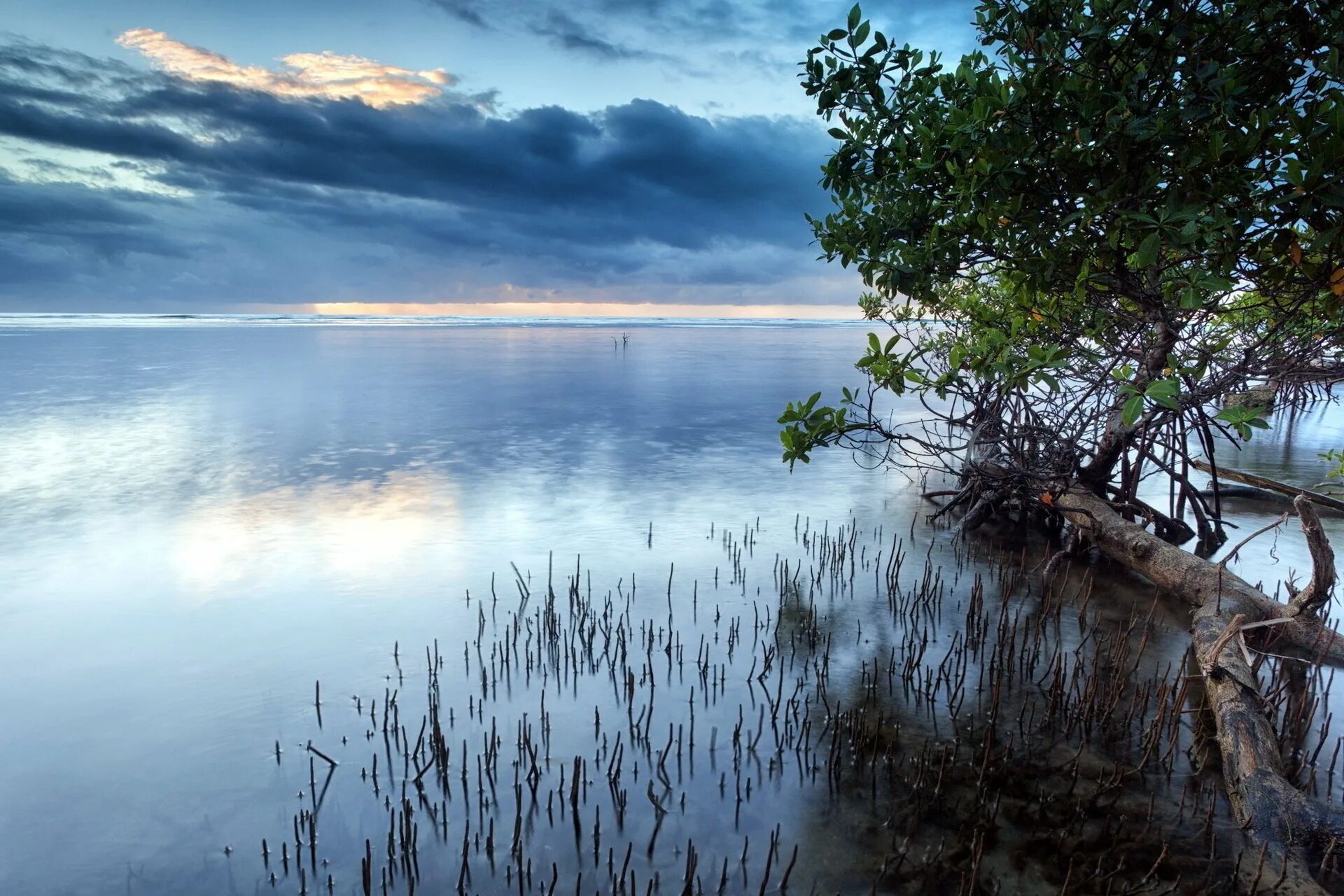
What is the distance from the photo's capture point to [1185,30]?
431 centimetres

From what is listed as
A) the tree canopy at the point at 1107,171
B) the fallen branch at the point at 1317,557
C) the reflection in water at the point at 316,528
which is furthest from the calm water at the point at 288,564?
the tree canopy at the point at 1107,171

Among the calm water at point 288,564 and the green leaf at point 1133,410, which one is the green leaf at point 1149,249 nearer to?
the green leaf at point 1133,410

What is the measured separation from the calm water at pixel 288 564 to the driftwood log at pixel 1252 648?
746 mm

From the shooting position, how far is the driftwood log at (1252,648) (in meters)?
3.97

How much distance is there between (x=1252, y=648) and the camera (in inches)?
252

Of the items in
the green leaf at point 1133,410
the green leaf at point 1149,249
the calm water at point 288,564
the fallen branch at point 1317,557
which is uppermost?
the green leaf at point 1149,249

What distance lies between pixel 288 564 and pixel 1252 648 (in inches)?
372

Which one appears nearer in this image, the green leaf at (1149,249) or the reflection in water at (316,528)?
the green leaf at (1149,249)

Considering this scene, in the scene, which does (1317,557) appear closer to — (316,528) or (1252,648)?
(1252,648)

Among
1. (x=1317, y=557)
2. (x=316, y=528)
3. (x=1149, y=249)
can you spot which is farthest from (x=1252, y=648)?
(x=316, y=528)

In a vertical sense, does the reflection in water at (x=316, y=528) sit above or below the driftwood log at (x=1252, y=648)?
below

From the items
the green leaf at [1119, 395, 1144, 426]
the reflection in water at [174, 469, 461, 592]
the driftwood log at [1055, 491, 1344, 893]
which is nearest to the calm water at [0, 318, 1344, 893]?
the reflection in water at [174, 469, 461, 592]

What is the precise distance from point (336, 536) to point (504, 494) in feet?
10.7

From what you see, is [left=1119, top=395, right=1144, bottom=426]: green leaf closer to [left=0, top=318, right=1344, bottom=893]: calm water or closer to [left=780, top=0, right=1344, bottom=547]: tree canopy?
[left=780, top=0, right=1344, bottom=547]: tree canopy
